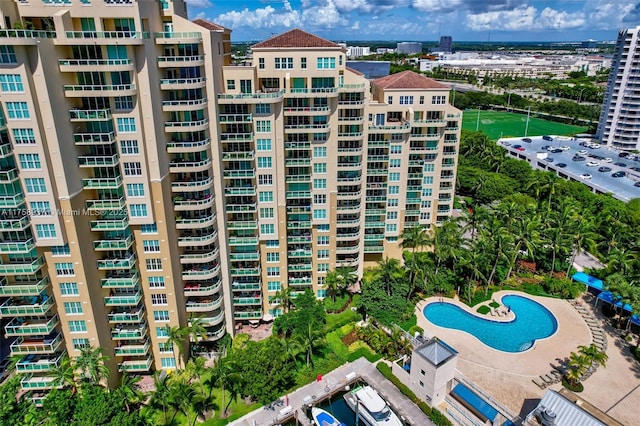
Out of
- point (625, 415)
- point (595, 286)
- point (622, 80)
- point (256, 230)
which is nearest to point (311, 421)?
point (256, 230)

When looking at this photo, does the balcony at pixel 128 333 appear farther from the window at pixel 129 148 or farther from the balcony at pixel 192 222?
the window at pixel 129 148

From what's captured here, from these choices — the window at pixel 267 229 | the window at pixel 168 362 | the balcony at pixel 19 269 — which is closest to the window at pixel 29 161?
the balcony at pixel 19 269

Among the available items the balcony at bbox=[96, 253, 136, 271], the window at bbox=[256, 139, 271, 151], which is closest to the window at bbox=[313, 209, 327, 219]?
the window at bbox=[256, 139, 271, 151]

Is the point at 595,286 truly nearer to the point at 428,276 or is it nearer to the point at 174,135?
the point at 428,276

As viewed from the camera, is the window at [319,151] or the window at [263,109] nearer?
the window at [263,109]

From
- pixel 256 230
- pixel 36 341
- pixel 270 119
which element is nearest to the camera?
pixel 36 341

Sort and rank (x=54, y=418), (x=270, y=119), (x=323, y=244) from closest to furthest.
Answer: (x=54, y=418) < (x=270, y=119) < (x=323, y=244)

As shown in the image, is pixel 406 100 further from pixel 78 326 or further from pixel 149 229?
pixel 78 326
